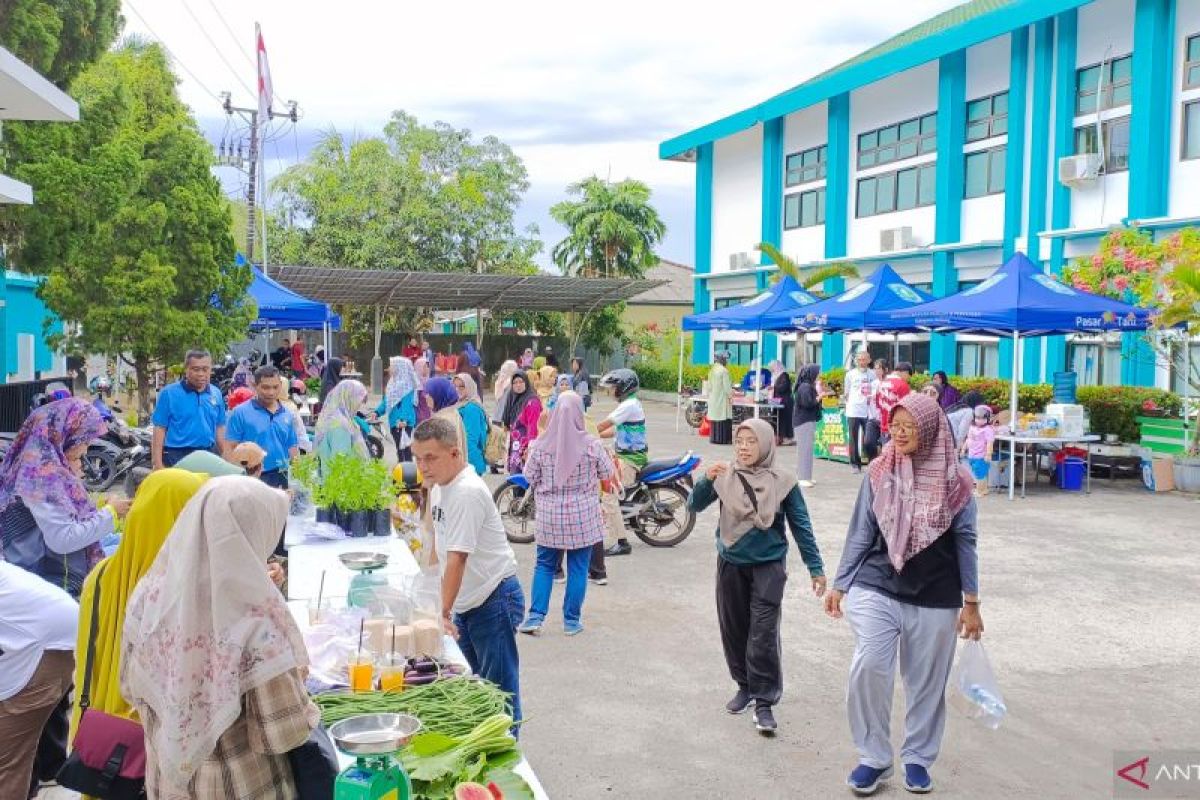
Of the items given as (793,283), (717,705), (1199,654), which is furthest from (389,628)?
(793,283)

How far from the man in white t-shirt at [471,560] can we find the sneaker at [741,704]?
1495mm

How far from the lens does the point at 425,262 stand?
3894cm

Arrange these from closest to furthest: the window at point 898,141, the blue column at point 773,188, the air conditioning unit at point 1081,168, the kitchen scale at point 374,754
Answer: the kitchen scale at point 374,754 → the air conditioning unit at point 1081,168 → the window at point 898,141 → the blue column at point 773,188

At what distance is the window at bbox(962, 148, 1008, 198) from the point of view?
2350cm

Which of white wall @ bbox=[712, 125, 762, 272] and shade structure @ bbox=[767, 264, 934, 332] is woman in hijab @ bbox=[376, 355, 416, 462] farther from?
white wall @ bbox=[712, 125, 762, 272]

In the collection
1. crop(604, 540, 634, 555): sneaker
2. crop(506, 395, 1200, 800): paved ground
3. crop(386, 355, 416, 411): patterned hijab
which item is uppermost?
crop(386, 355, 416, 411): patterned hijab

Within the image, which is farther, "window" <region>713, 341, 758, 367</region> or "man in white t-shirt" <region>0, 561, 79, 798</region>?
"window" <region>713, 341, 758, 367</region>

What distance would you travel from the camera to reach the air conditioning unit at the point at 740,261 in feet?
104

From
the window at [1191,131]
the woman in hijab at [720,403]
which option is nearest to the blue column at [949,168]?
the window at [1191,131]

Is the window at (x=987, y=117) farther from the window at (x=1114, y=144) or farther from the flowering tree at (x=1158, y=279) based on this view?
the flowering tree at (x=1158, y=279)

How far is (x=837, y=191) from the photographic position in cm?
2848

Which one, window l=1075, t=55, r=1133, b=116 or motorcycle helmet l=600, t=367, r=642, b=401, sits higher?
window l=1075, t=55, r=1133, b=116

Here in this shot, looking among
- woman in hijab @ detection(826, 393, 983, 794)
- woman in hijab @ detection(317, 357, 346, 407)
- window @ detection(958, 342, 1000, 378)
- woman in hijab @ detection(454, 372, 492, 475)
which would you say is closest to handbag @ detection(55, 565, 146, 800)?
woman in hijab @ detection(826, 393, 983, 794)

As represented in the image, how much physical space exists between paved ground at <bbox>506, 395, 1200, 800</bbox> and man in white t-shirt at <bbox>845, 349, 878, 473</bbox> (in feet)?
19.0
